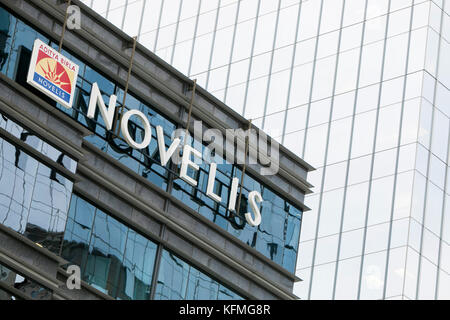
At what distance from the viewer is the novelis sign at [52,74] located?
38.2 metres

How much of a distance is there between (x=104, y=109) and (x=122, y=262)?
5.59 meters

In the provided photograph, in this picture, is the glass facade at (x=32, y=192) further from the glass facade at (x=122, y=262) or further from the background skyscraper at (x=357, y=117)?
the background skyscraper at (x=357, y=117)

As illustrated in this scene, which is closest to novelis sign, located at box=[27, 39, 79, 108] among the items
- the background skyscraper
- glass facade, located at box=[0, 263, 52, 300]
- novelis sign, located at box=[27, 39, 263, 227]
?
novelis sign, located at box=[27, 39, 263, 227]

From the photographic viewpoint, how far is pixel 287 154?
50000mm

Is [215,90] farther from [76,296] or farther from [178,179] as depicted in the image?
[76,296]

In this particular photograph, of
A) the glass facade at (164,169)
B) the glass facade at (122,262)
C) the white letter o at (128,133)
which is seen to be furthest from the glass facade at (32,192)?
the white letter o at (128,133)

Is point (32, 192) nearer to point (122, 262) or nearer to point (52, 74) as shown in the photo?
point (52, 74)

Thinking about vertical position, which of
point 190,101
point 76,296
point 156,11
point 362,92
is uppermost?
point 156,11

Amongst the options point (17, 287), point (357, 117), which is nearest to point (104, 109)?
point (17, 287)

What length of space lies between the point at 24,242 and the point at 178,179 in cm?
1053

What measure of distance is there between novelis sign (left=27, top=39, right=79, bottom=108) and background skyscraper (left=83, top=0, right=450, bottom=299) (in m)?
41.5

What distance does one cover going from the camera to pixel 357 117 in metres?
85.3

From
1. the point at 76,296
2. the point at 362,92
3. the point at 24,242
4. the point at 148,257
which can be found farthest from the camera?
the point at 362,92
